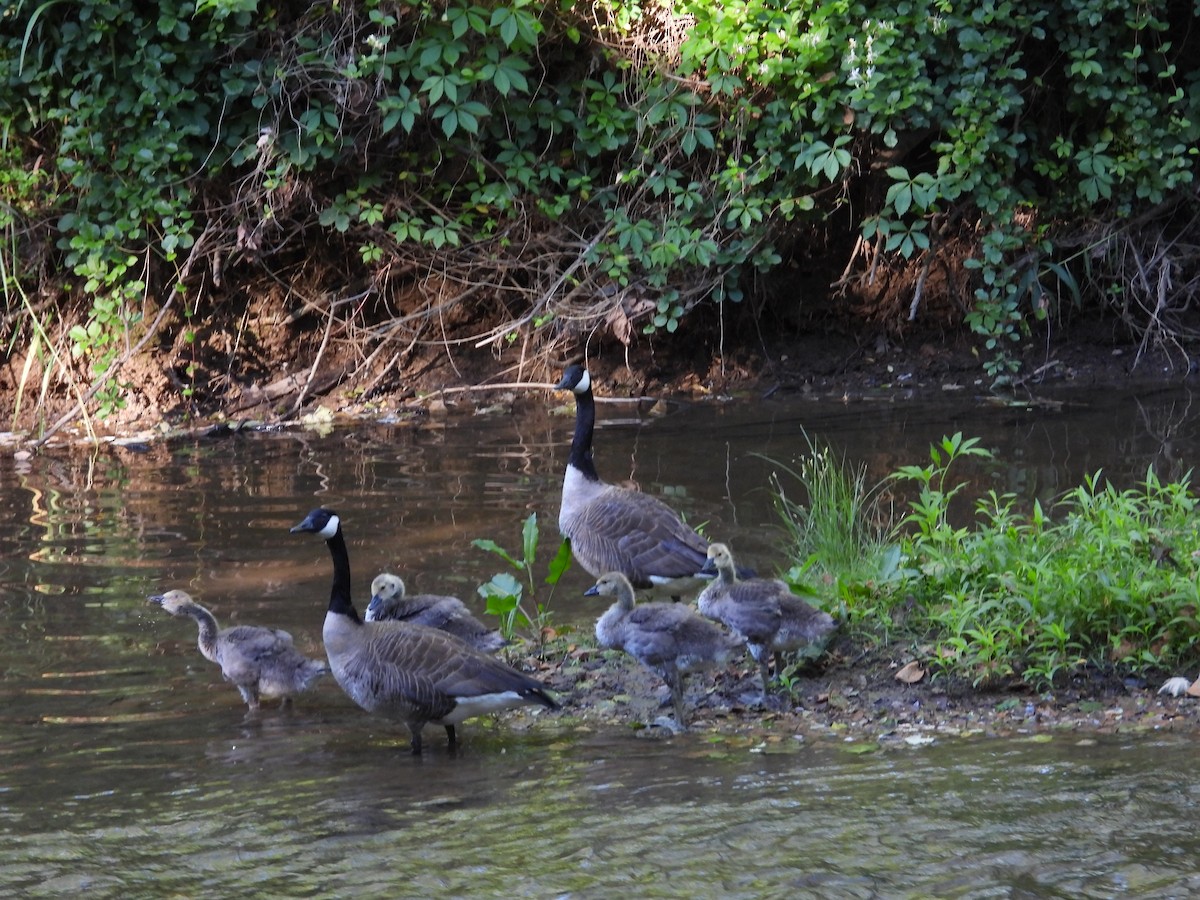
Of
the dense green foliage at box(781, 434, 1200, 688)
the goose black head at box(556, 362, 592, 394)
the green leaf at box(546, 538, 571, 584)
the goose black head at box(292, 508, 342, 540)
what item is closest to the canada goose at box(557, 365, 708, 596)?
the green leaf at box(546, 538, 571, 584)

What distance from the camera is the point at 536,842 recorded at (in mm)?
4746

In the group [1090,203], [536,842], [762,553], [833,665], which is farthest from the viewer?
[1090,203]

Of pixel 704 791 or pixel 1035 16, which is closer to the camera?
pixel 704 791

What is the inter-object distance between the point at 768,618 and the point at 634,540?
191 centimetres

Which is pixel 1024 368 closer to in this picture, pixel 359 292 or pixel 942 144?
pixel 942 144

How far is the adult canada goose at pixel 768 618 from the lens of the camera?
6219 millimetres

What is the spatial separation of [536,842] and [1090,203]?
11423 millimetres

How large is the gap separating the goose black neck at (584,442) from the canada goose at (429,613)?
78.5 inches

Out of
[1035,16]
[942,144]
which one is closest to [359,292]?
[942,144]

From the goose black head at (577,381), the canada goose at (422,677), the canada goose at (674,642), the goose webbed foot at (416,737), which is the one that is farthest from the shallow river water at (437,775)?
the goose black head at (577,381)

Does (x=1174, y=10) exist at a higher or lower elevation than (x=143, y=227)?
higher

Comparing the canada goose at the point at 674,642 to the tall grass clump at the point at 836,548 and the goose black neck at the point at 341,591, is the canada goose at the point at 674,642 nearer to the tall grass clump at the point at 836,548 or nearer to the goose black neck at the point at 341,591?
the tall grass clump at the point at 836,548

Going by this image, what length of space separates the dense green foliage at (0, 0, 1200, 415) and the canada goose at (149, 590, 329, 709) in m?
6.90

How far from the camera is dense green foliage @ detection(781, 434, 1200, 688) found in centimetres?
623
